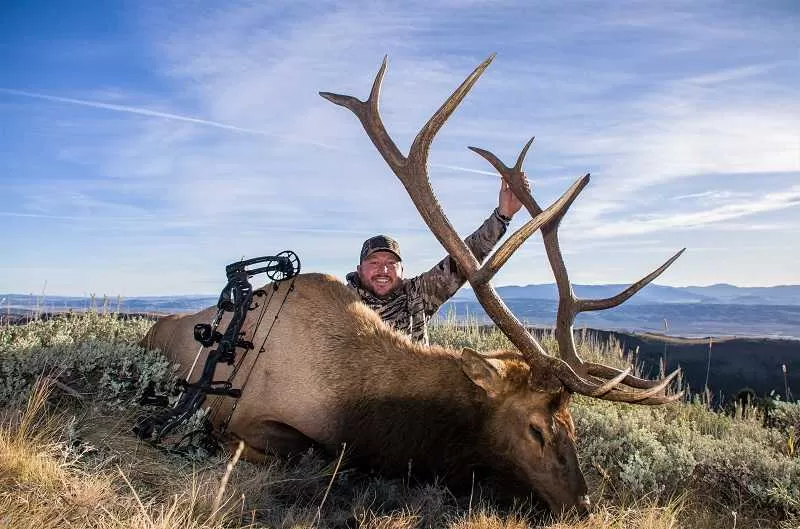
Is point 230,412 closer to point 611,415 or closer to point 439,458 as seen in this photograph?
point 439,458

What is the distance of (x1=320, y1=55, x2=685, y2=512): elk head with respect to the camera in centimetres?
400

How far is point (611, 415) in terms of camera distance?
6082 millimetres

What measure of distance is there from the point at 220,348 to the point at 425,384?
1.41 meters

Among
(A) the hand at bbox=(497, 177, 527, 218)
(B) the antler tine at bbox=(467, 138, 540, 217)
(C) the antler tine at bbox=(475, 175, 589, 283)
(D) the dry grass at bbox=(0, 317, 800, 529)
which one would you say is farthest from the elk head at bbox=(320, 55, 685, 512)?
(A) the hand at bbox=(497, 177, 527, 218)

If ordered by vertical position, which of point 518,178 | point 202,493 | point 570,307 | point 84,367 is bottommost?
point 202,493

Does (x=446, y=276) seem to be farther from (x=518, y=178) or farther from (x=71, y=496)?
(x=71, y=496)

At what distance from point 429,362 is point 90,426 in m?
2.16

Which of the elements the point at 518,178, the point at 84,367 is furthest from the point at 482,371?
the point at 84,367

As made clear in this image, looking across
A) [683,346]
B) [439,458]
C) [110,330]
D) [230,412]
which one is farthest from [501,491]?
[683,346]

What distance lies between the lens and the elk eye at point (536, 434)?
13.4 feet

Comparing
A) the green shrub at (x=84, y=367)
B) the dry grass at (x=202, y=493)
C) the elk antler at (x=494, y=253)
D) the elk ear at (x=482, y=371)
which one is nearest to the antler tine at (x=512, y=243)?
the elk antler at (x=494, y=253)

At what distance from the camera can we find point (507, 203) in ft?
20.3

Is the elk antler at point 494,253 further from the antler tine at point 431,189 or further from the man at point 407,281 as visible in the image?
the man at point 407,281

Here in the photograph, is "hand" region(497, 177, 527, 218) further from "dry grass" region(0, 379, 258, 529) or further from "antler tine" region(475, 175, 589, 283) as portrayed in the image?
"dry grass" region(0, 379, 258, 529)
